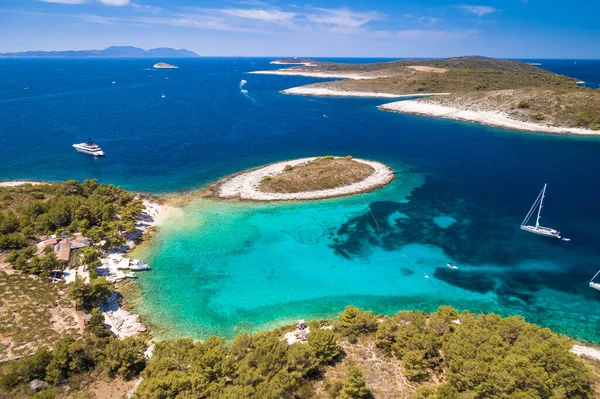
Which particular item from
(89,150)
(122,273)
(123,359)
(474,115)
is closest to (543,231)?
(123,359)

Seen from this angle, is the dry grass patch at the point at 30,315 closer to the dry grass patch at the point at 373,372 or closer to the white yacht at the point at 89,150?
the dry grass patch at the point at 373,372

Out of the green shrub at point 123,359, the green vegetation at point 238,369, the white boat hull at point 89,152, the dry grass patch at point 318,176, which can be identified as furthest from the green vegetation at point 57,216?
the white boat hull at point 89,152

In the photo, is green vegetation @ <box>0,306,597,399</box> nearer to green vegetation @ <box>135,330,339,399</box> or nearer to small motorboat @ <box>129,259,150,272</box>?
green vegetation @ <box>135,330,339,399</box>

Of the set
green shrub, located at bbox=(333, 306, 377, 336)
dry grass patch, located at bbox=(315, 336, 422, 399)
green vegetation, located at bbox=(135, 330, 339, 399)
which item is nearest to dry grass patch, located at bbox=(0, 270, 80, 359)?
green vegetation, located at bbox=(135, 330, 339, 399)

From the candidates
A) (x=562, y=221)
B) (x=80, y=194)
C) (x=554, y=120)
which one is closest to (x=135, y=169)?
(x=80, y=194)

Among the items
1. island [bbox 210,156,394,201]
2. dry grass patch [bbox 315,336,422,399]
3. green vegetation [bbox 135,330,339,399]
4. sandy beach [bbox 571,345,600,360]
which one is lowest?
sandy beach [bbox 571,345,600,360]

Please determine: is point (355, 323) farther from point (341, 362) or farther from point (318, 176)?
point (318, 176)

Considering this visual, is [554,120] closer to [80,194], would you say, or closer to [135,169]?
[135,169]
